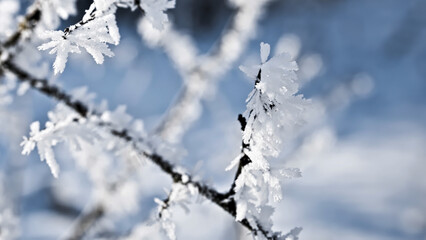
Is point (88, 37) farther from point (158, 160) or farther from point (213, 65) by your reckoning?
point (213, 65)

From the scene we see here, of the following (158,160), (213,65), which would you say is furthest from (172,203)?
(213,65)

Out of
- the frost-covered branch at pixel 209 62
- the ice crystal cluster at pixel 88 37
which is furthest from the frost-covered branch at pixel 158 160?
the frost-covered branch at pixel 209 62

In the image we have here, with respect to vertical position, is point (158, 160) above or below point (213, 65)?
below

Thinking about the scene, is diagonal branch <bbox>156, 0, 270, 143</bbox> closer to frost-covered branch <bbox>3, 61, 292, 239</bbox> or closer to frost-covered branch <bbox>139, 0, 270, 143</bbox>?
frost-covered branch <bbox>139, 0, 270, 143</bbox>

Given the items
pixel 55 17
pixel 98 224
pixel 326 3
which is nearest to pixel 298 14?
pixel 326 3

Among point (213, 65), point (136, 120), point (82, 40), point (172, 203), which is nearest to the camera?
point (82, 40)

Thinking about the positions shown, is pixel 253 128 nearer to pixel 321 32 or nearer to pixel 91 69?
pixel 91 69

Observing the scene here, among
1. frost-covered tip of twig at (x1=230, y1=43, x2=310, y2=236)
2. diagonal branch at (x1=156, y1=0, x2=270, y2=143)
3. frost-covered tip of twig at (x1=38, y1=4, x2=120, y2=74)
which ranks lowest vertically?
frost-covered tip of twig at (x1=230, y1=43, x2=310, y2=236)

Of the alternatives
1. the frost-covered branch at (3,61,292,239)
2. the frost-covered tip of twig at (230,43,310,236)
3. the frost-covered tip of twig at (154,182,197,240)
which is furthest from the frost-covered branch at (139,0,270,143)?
the frost-covered tip of twig at (230,43,310,236)
